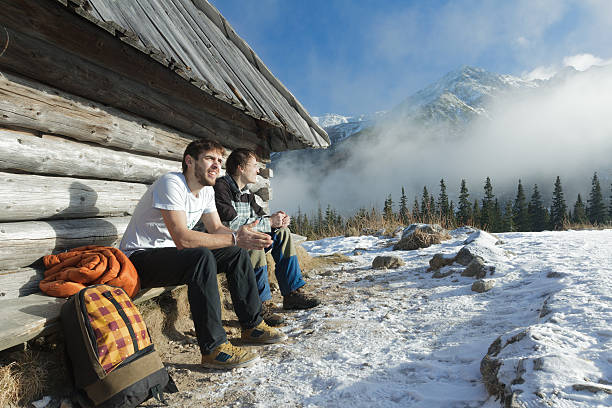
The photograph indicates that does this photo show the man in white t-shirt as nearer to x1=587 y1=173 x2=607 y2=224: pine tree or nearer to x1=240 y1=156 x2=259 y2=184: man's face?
x1=240 y1=156 x2=259 y2=184: man's face

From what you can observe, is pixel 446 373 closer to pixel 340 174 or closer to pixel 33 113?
pixel 33 113

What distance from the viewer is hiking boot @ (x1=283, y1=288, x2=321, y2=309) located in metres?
3.51

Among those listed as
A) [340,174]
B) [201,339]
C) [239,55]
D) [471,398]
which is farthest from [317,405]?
[340,174]

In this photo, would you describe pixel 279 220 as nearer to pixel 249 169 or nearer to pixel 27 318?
pixel 249 169

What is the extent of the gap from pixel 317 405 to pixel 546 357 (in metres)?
1.10

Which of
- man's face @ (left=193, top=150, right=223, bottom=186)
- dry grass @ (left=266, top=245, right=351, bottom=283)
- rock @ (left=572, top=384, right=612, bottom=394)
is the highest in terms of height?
man's face @ (left=193, top=150, right=223, bottom=186)

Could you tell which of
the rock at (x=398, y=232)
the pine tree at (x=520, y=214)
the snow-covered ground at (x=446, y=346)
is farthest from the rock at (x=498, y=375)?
the pine tree at (x=520, y=214)

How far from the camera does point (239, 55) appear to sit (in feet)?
18.1

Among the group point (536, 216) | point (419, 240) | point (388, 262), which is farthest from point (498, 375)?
point (536, 216)

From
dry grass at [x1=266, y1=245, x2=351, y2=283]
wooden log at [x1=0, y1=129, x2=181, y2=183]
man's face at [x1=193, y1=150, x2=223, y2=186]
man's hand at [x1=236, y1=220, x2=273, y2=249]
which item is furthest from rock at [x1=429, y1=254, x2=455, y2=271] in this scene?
wooden log at [x1=0, y1=129, x2=181, y2=183]

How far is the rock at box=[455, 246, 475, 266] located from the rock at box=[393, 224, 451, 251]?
6.94 ft

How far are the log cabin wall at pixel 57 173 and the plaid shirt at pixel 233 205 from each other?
879 millimetres

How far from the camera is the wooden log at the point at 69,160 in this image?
7.57 ft

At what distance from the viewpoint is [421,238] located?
23.0 feet
